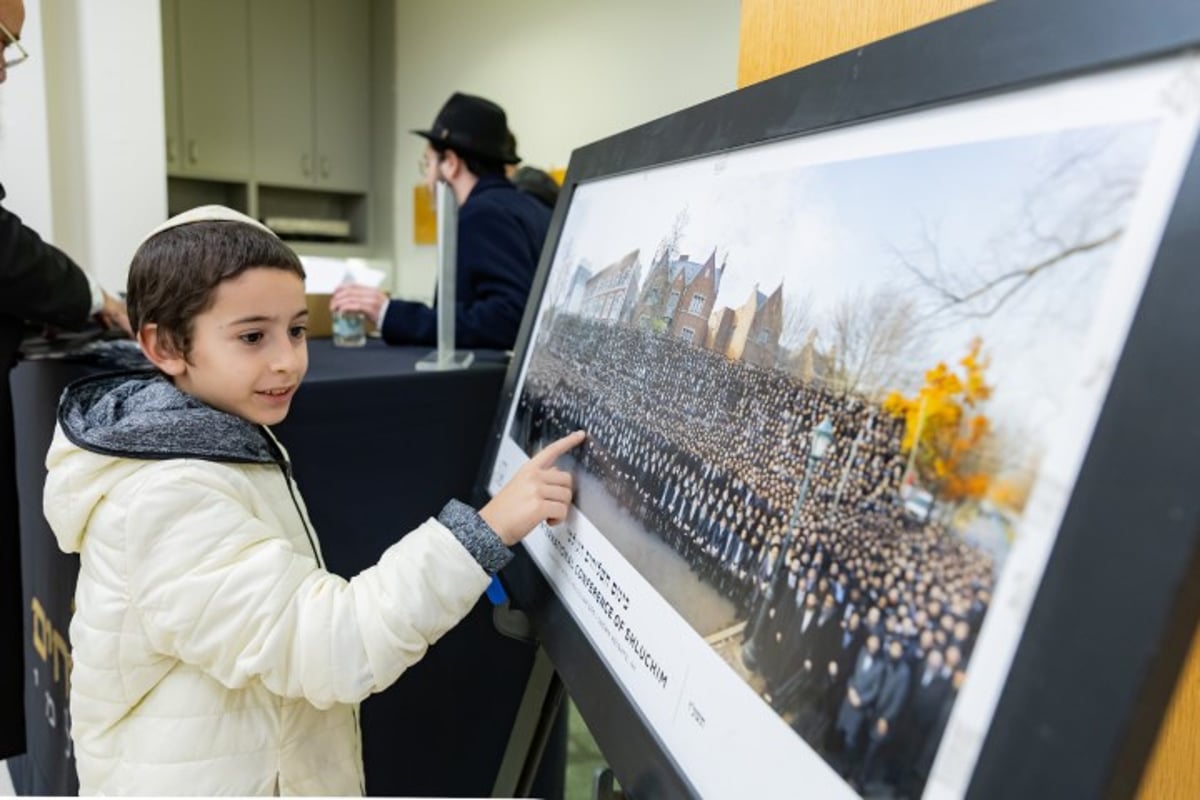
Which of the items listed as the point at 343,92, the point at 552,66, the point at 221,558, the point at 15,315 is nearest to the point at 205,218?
the point at 221,558

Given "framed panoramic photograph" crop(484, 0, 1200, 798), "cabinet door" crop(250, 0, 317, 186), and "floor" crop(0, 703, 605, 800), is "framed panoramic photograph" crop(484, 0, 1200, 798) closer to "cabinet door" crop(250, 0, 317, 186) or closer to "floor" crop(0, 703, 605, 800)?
"floor" crop(0, 703, 605, 800)

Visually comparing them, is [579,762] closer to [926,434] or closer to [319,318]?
[319,318]

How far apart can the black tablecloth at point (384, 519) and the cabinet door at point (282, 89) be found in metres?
3.18

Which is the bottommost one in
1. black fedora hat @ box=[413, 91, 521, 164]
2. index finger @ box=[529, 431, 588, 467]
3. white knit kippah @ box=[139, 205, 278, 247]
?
index finger @ box=[529, 431, 588, 467]

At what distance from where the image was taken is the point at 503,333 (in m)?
1.47

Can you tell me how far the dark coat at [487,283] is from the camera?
146 cm

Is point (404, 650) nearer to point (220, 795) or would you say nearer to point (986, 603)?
point (220, 795)

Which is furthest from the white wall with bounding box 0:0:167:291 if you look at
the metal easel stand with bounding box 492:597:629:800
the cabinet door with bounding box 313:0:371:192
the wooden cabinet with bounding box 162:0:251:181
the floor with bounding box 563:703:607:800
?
the metal easel stand with bounding box 492:597:629:800

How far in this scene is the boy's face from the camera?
2.49ft

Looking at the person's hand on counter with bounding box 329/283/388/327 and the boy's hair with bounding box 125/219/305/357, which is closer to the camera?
the boy's hair with bounding box 125/219/305/357

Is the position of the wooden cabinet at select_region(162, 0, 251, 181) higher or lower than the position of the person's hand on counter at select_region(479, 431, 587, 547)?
higher

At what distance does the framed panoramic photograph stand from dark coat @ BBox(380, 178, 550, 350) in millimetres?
908

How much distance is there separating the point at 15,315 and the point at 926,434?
131 cm

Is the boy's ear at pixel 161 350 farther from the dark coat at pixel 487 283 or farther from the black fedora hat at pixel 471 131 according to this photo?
the black fedora hat at pixel 471 131
